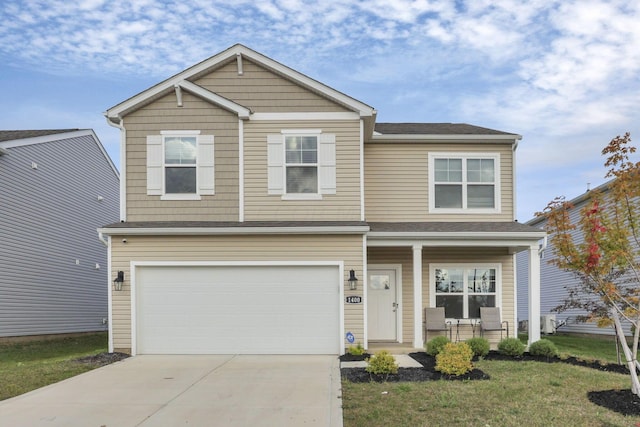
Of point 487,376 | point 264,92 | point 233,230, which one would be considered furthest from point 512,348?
point 264,92

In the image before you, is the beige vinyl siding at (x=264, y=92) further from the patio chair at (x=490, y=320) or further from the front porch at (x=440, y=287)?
the patio chair at (x=490, y=320)

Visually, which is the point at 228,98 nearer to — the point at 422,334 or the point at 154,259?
the point at 154,259

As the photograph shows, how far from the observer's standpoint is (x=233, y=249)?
12.5 m

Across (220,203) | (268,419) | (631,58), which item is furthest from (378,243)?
(631,58)

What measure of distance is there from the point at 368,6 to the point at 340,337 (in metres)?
7.82

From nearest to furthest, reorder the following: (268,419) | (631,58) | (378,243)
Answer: (268,419) < (378,243) < (631,58)

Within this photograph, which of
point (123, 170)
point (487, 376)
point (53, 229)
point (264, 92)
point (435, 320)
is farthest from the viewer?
point (53, 229)

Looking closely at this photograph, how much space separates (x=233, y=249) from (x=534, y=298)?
7.03 m

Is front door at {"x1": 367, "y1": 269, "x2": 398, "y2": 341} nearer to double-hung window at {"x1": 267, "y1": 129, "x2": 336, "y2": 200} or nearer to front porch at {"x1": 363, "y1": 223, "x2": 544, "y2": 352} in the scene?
front porch at {"x1": 363, "y1": 223, "x2": 544, "y2": 352}

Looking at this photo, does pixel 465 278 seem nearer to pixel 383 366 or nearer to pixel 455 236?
pixel 455 236

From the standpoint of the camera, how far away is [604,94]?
1669cm

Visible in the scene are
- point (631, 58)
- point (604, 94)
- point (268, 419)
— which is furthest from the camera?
point (604, 94)

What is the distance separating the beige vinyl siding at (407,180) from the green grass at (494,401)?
542 centimetres

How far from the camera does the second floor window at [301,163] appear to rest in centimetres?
1291
